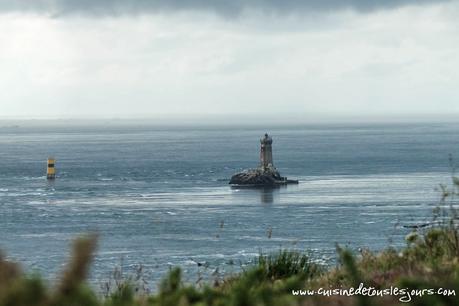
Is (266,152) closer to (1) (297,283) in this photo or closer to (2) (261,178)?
(2) (261,178)

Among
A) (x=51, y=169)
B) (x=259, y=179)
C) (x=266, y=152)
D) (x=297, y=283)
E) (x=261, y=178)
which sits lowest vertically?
(x=259, y=179)

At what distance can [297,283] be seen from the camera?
8.65 meters

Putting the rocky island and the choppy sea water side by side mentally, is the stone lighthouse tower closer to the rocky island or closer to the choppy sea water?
the rocky island

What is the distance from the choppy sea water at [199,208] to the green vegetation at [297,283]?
12.4 feet

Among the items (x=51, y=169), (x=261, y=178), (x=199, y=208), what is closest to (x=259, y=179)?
(x=261, y=178)

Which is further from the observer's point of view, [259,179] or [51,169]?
[51,169]

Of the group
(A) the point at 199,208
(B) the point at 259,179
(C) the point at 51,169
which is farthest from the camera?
(C) the point at 51,169

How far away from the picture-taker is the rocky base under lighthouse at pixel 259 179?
105 meters

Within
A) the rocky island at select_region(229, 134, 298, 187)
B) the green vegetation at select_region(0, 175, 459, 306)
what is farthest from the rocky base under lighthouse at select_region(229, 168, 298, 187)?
the green vegetation at select_region(0, 175, 459, 306)

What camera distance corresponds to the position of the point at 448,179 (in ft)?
331

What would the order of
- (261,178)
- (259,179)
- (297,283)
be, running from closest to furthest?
(297,283)
(261,178)
(259,179)

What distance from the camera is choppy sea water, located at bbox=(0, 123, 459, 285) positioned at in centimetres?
4978

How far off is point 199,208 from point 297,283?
6867 centimetres

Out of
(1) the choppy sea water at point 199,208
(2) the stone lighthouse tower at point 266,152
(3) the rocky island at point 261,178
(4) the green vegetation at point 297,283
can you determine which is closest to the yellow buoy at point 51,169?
(1) the choppy sea water at point 199,208
